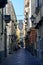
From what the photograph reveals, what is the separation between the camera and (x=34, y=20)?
38.0 m

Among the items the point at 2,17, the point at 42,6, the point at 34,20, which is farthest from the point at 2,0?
the point at 34,20

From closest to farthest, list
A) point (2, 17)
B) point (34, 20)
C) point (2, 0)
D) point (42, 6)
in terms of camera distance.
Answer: point (2, 0)
point (42, 6)
point (2, 17)
point (34, 20)

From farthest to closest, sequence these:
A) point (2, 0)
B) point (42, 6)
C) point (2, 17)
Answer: point (2, 17), point (42, 6), point (2, 0)

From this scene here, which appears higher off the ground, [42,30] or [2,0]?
[2,0]

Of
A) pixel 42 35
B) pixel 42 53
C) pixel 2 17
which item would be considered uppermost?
pixel 2 17

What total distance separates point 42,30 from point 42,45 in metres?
1.53

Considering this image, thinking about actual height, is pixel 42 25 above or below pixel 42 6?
below

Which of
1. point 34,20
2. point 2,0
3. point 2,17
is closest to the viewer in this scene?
Answer: point 2,0

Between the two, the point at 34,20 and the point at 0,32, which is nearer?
the point at 0,32

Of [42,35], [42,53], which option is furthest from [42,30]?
[42,53]

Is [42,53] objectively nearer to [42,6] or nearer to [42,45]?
[42,45]

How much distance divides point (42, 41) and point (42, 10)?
10.8 ft

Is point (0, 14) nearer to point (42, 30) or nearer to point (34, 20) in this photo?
point (42, 30)

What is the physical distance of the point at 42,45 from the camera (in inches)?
1132
